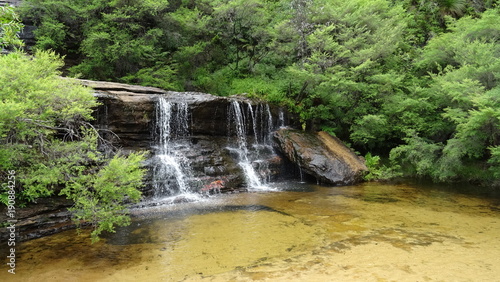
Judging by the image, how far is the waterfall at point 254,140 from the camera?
12.9m

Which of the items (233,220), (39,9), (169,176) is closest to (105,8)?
(39,9)

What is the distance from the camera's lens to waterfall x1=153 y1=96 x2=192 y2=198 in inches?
433

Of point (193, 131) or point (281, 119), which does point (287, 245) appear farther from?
point (281, 119)

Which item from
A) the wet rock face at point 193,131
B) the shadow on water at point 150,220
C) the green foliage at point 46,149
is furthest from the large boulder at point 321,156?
the green foliage at point 46,149

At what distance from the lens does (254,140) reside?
1462 centimetres

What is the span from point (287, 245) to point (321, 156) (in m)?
7.45

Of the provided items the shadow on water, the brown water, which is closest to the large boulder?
the brown water

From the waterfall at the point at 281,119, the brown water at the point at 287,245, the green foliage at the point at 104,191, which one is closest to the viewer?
the brown water at the point at 287,245

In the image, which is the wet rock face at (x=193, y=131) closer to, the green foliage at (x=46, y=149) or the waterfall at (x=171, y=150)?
the waterfall at (x=171, y=150)

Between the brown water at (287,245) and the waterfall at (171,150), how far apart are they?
140 cm

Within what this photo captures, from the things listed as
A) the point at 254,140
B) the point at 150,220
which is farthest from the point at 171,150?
the point at 150,220

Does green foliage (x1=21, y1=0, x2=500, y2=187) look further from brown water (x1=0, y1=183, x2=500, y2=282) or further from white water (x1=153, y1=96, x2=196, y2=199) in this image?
brown water (x1=0, y1=183, x2=500, y2=282)

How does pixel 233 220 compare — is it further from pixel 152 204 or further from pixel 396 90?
pixel 396 90

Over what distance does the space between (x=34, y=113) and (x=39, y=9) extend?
13.4 meters
